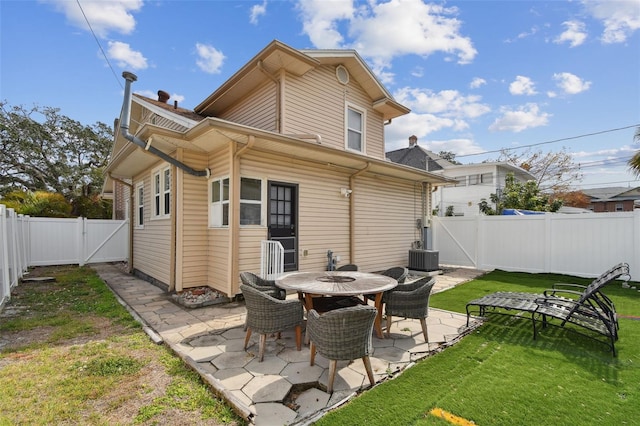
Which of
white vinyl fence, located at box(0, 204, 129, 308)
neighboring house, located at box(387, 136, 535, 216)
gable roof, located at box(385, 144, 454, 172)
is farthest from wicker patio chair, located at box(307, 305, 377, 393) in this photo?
gable roof, located at box(385, 144, 454, 172)

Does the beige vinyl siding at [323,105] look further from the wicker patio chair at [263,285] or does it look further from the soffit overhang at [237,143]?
the wicker patio chair at [263,285]

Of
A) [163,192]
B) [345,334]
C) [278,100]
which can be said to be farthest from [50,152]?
[345,334]

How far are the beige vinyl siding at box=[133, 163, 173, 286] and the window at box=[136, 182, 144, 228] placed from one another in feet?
0.65

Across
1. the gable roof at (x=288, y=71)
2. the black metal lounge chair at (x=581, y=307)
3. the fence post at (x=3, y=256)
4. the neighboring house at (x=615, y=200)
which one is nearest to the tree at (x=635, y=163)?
the black metal lounge chair at (x=581, y=307)

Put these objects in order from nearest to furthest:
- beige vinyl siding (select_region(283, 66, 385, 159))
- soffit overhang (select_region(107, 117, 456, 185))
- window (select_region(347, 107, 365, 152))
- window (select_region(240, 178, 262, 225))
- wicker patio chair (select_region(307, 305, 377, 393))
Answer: wicker patio chair (select_region(307, 305, 377, 393)) < soffit overhang (select_region(107, 117, 456, 185)) < window (select_region(240, 178, 262, 225)) < beige vinyl siding (select_region(283, 66, 385, 159)) < window (select_region(347, 107, 365, 152))

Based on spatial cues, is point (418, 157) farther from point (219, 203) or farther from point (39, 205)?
point (39, 205)

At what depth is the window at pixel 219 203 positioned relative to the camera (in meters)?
6.00

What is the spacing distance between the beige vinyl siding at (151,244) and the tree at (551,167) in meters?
24.5

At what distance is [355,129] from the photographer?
9.45m

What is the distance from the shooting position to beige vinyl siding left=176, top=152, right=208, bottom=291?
6184 mm

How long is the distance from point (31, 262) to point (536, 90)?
20.7 metres

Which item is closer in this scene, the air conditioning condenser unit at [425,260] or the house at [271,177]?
the house at [271,177]

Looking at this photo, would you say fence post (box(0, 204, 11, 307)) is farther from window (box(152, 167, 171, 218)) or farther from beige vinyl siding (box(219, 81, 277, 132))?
beige vinyl siding (box(219, 81, 277, 132))

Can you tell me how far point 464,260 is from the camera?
10.6 metres
